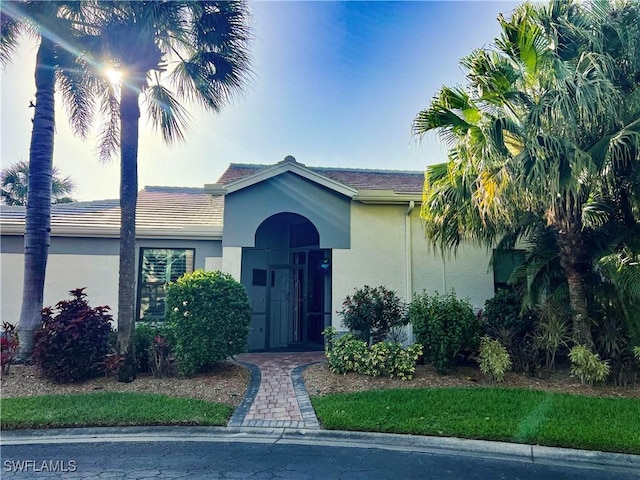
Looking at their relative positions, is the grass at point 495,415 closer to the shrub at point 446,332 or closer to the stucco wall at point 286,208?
the shrub at point 446,332

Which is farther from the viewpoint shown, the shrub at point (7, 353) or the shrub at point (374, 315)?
the shrub at point (374, 315)

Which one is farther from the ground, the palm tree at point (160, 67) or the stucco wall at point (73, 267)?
the palm tree at point (160, 67)

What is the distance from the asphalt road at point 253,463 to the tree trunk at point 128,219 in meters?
→ 2.60

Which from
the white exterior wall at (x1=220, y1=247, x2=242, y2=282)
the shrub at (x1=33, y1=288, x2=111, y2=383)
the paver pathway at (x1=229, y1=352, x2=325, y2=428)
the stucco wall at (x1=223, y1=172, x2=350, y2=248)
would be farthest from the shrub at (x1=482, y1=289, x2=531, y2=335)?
the shrub at (x1=33, y1=288, x2=111, y2=383)

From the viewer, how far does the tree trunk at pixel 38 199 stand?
28.7 feet

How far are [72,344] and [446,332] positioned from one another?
789cm

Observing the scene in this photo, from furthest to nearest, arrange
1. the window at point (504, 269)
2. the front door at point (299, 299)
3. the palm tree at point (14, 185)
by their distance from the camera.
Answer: the palm tree at point (14, 185)
the front door at point (299, 299)
the window at point (504, 269)

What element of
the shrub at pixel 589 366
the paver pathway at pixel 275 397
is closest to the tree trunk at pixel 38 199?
the paver pathway at pixel 275 397

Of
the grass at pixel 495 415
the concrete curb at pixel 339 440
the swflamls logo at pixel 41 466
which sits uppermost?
the grass at pixel 495 415

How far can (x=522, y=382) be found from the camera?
8.02 metres

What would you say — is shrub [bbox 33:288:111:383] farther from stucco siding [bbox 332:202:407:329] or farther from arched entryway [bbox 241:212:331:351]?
stucco siding [bbox 332:202:407:329]

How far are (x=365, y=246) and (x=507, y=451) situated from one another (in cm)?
727

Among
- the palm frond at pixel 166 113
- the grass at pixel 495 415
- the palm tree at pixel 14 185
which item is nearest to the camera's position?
the grass at pixel 495 415

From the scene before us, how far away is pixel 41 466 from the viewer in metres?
4.75
